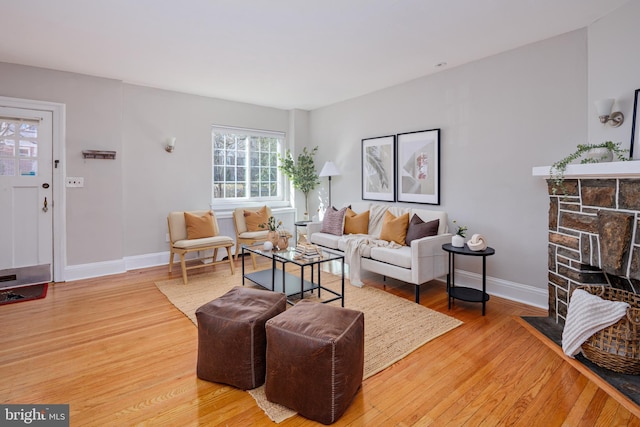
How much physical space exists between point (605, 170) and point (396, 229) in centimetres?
210

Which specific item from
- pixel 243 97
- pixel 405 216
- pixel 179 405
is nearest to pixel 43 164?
pixel 243 97

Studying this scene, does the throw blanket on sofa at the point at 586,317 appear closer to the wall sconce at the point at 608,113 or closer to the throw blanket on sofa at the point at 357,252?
the wall sconce at the point at 608,113

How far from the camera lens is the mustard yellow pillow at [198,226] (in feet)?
14.9

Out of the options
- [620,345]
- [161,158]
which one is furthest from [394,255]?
[161,158]

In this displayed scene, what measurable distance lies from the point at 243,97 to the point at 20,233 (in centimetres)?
341

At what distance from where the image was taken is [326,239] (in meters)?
4.59

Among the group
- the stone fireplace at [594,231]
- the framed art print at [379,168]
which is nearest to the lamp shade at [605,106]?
the stone fireplace at [594,231]

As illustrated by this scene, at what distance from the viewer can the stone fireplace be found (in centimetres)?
222

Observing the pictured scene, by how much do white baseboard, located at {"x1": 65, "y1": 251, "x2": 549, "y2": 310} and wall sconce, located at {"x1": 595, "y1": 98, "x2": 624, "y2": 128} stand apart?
5.31 ft

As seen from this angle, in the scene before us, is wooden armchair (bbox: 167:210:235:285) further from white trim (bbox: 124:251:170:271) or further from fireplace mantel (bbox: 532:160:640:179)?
fireplace mantel (bbox: 532:160:640:179)

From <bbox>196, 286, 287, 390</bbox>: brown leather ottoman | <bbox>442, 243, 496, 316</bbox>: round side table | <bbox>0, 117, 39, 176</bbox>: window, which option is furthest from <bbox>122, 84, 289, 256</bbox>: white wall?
<bbox>442, 243, 496, 316</bbox>: round side table

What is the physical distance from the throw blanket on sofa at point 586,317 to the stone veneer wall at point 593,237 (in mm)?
290

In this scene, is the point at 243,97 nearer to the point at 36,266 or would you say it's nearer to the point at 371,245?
the point at 371,245

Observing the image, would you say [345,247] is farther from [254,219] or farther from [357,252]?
[254,219]
